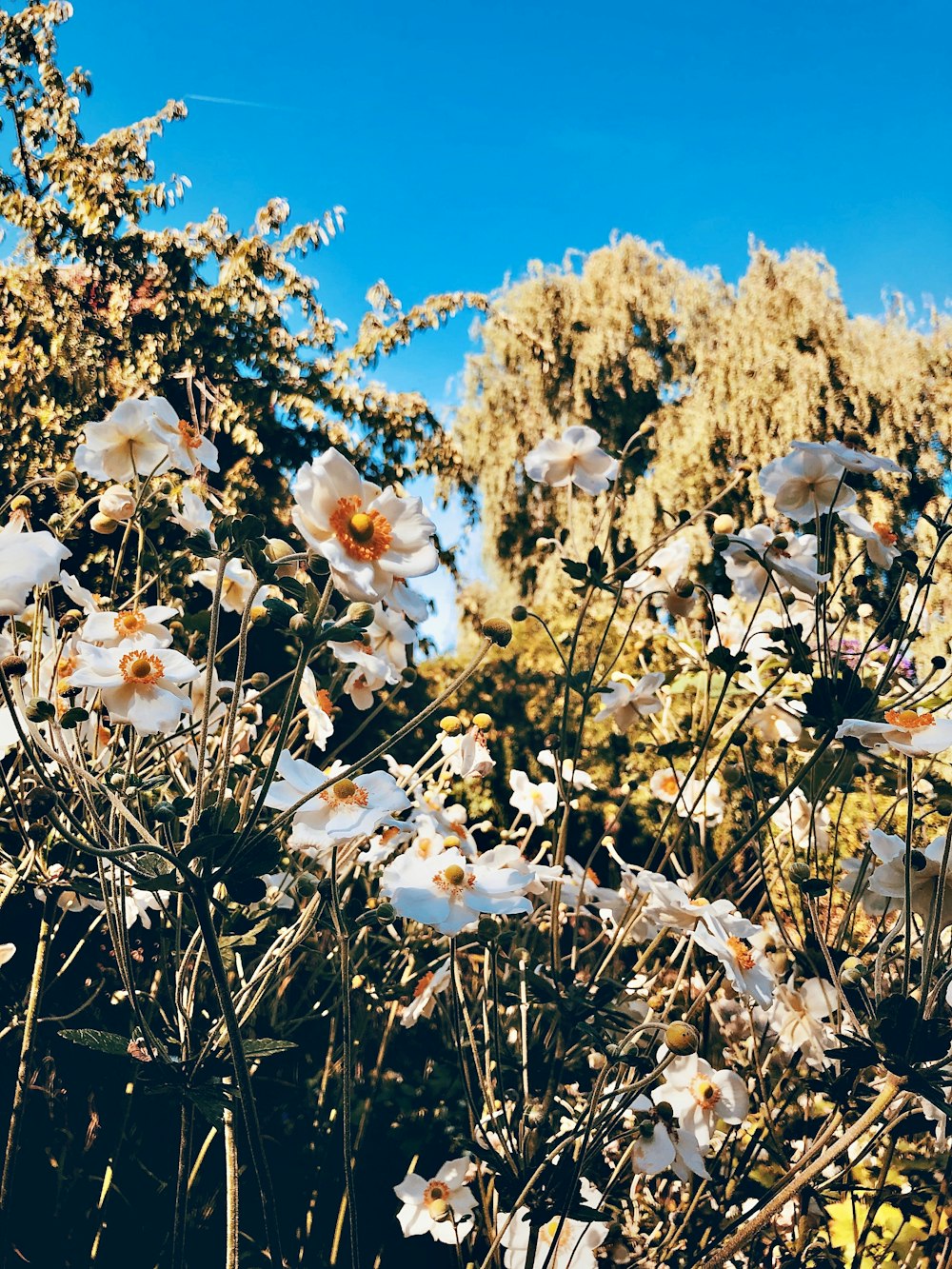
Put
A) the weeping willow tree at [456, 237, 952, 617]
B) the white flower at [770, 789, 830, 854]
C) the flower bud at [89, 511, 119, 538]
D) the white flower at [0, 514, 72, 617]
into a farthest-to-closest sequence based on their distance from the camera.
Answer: the weeping willow tree at [456, 237, 952, 617] → the white flower at [770, 789, 830, 854] → the flower bud at [89, 511, 119, 538] → the white flower at [0, 514, 72, 617]

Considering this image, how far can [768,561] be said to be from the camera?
1407 millimetres

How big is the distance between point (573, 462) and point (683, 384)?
29.7 ft

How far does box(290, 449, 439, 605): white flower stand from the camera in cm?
99

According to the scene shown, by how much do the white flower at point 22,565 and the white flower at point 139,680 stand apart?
0.22 meters

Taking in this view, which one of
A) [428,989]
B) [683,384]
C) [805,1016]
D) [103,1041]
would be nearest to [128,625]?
[103,1041]

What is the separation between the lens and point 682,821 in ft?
5.37

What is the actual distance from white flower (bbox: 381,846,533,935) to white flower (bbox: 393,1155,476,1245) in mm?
562

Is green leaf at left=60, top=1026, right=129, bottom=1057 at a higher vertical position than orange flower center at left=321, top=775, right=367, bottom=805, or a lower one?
lower

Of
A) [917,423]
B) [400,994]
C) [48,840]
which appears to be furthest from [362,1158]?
[917,423]

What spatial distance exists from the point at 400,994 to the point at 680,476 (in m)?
7.84

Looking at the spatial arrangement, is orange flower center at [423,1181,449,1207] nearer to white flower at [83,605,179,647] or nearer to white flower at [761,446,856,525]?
white flower at [83,605,179,647]

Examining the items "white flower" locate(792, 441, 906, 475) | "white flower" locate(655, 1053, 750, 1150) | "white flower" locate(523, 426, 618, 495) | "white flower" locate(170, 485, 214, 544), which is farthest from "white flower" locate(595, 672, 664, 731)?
"white flower" locate(170, 485, 214, 544)

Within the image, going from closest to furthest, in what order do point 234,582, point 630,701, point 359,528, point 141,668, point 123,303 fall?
point 359,528 → point 141,668 → point 234,582 → point 630,701 → point 123,303

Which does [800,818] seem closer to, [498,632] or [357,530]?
[498,632]
